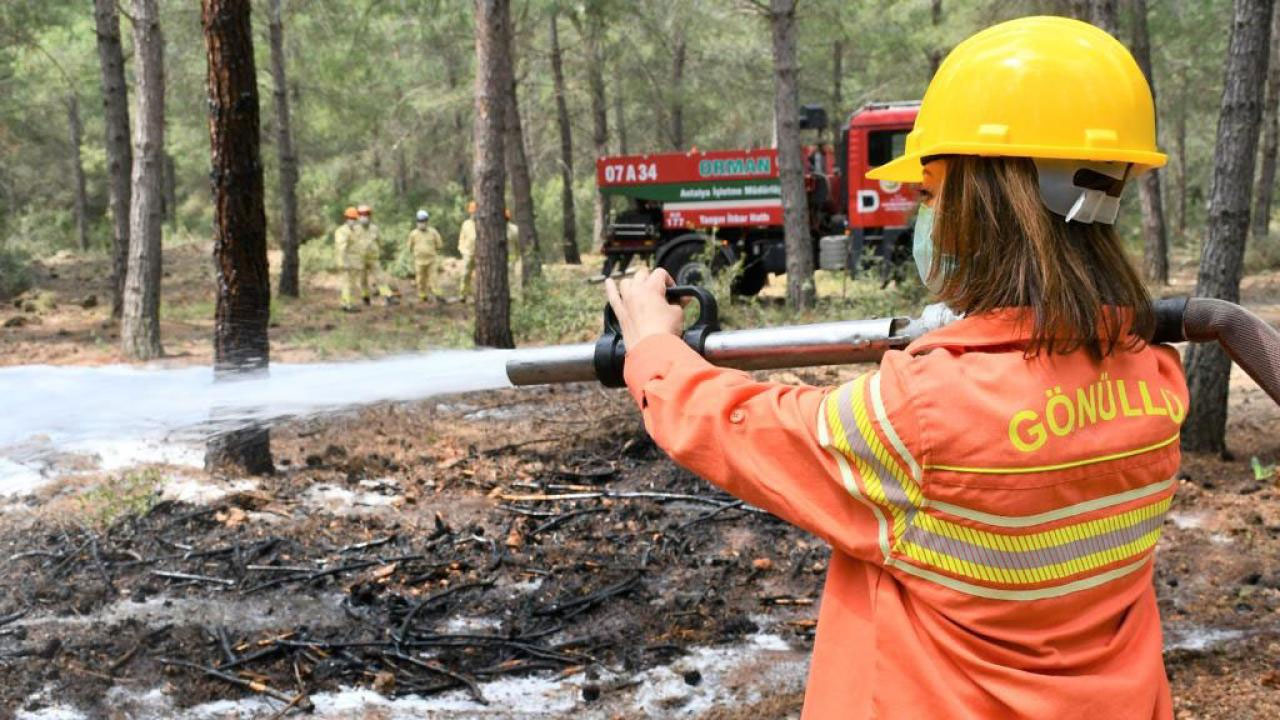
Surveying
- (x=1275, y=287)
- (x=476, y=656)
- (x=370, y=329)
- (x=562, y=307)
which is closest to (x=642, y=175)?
(x=562, y=307)

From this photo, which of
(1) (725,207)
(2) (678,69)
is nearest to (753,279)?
(1) (725,207)

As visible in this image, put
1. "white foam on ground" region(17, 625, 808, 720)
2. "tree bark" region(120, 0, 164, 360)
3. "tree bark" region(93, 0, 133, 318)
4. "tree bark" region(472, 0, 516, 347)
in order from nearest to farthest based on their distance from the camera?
"white foam on ground" region(17, 625, 808, 720) → "tree bark" region(472, 0, 516, 347) → "tree bark" region(120, 0, 164, 360) → "tree bark" region(93, 0, 133, 318)

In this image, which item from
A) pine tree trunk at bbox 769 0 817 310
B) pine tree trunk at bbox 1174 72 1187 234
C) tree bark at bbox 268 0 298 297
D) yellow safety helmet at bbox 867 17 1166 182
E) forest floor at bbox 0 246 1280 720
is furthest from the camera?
pine tree trunk at bbox 1174 72 1187 234

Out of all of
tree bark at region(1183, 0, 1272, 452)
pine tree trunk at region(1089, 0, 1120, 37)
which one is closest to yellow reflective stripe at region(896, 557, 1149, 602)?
tree bark at region(1183, 0, 1272, 452)

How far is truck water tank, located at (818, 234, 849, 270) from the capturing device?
639 inches

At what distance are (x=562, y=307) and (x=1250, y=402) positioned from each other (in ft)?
26.9

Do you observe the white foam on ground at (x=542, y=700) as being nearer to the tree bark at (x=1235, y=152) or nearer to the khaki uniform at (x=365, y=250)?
the tree bark at (x=1235, y=152)

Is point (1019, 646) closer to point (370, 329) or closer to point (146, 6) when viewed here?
point (146, 6)

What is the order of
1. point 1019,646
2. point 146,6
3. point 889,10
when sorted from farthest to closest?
point 889,10
point 146,6
point 1019,646

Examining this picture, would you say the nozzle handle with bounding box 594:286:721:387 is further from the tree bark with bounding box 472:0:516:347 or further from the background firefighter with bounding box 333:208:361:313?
the background firefighter with bounding box 333:208:361:313

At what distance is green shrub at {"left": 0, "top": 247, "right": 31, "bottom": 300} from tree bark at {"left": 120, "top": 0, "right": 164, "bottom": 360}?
7.67 m

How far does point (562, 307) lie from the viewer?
14.4m

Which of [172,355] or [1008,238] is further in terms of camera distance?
[172,355]

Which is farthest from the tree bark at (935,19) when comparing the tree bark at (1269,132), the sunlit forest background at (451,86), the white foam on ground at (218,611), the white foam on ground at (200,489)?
A: the white foam on ground at (218,611)
